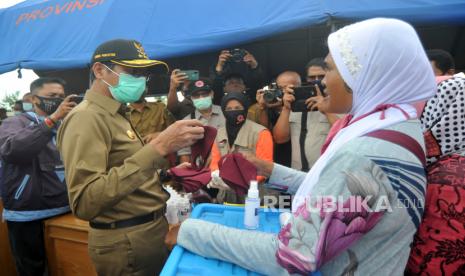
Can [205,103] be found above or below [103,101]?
below

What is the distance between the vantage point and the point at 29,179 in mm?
2451

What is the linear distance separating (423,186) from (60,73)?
223 inches

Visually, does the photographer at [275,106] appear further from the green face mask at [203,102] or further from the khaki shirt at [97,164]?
the khaki shirt at [97,164]

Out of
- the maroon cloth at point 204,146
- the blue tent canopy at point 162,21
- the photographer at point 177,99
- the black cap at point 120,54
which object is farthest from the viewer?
the photographer at point 177,99

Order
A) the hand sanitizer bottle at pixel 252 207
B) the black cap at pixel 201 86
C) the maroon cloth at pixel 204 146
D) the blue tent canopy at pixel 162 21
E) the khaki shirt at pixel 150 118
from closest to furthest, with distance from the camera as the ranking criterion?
1. the hand sanitizer bottle at pixel 252 207
2. the maroon cloth at pixel 204 146
3. the blue tent canopy at pixel 162 21
4. the black cap at pixel 201 86
5. the khaki shirt at pixel 150 118

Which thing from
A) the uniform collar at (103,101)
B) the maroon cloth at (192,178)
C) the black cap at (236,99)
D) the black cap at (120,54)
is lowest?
the maroon cloth at (192,178)

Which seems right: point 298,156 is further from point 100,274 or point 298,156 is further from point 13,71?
point 13,71

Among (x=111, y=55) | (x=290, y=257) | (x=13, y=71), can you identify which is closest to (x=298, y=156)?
(x=111, y=55)

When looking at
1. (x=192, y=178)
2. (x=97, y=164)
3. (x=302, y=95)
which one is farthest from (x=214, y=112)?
(x=97, y=164)

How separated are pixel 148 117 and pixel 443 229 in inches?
116

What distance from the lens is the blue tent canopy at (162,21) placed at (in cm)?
239

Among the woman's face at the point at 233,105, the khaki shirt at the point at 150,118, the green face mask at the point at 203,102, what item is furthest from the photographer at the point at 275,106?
the khaki shirt at the point at 150,118

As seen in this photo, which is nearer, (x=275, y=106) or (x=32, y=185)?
(x=32, y=185)

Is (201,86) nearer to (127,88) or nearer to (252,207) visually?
(127,88)
